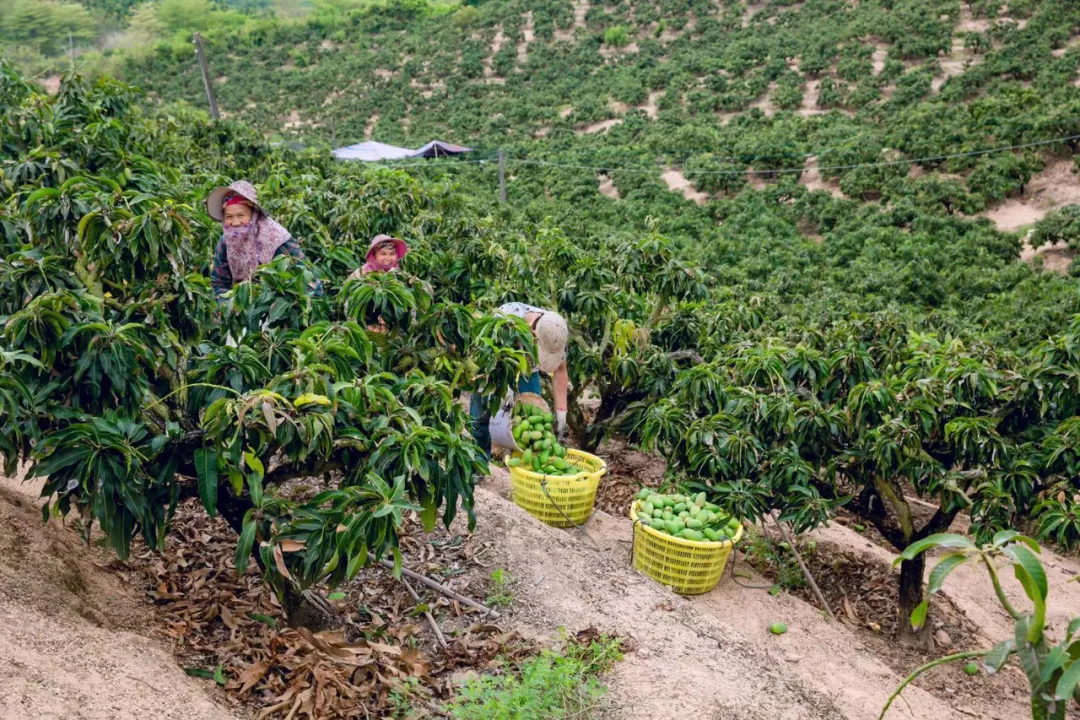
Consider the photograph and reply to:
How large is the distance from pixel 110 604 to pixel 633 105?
94.8ft

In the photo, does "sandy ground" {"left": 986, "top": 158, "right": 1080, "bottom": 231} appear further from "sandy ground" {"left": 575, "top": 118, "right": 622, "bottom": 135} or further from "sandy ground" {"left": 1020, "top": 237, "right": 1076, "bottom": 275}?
"sandy ground" {"left": 575, "top": 118, "right": 622, "bottom": 135}

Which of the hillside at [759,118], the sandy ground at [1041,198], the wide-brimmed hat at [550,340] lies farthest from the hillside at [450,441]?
the sandy ground at [1041,198]

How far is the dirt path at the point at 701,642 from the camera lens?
3.50 m

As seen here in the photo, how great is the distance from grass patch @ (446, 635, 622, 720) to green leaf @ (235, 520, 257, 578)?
913mm

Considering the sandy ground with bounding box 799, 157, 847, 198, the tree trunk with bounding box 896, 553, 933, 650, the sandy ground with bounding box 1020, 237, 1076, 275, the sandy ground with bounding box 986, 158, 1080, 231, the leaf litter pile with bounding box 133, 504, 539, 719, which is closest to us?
the leaf litter pile with bounding box 133, 504, 539, 719

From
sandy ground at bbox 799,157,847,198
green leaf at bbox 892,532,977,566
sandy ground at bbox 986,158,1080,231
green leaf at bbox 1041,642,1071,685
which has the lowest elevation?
sandy ground at bbox 799,157,847,198

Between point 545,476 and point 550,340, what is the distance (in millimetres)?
849

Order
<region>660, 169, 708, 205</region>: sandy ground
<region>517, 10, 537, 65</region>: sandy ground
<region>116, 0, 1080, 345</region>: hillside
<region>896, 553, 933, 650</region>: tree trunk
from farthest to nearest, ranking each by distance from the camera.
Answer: <region>517, 10, 537, 65</region>: sandy ground, <region>660, 169, 708, 205</region>: sandy ground, <region>116, 0, 1080, 345</region>: hillside, <region>896, 553, 933, 650</region>: tree trunk

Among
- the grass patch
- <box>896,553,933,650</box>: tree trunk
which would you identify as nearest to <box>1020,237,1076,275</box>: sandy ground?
<box>896,553,933,650</box>: tree trunk

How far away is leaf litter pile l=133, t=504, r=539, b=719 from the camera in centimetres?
321

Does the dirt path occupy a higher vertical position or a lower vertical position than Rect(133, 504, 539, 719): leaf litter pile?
lower

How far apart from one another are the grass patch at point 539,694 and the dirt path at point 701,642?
0.14 m

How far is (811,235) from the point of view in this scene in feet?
63.6

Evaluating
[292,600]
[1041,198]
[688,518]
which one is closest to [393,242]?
[292,600]
